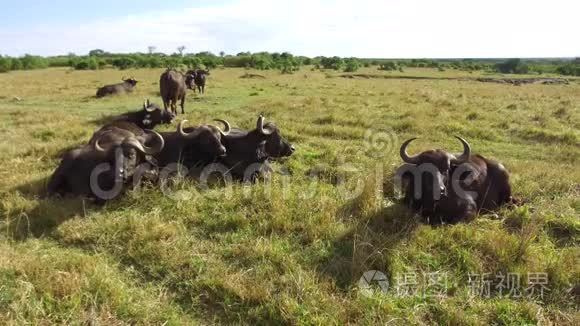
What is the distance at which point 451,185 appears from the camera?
622cm

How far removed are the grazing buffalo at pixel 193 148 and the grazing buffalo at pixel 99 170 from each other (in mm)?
755

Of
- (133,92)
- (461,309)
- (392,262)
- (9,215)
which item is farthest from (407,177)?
(133,92)

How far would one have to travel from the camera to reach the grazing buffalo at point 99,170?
6.64 meters

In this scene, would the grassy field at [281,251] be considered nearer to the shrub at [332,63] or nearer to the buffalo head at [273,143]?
the buffalo head at [273,143]

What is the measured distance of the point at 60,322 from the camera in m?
4.02

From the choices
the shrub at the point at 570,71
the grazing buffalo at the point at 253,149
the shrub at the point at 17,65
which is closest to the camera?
the grazing buffalo at the point at 253,149

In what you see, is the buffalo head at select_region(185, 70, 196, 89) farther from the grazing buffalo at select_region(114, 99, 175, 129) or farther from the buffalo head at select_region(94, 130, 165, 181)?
the buffalo head at select_region(94, 130, 165, 181)

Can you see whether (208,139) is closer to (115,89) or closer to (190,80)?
(190,80)

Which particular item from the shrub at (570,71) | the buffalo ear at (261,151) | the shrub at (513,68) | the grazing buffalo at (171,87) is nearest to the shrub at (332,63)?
the shrub at (513,68)

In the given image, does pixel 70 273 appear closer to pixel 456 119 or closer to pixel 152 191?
pixel 152 191

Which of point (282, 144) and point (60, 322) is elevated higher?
point (282, 144)

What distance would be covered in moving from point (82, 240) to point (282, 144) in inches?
151

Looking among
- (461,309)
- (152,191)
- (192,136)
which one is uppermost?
(192,136)

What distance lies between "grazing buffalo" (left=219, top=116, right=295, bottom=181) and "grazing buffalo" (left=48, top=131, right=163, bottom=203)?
1463mm
